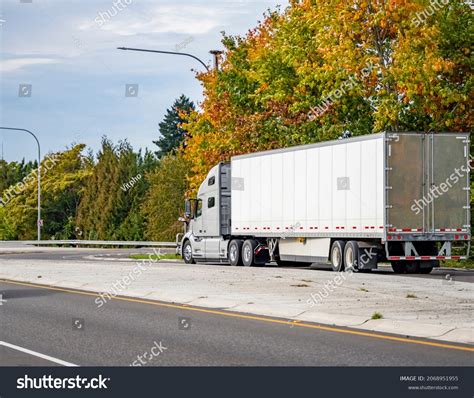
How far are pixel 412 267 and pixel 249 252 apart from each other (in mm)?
6756

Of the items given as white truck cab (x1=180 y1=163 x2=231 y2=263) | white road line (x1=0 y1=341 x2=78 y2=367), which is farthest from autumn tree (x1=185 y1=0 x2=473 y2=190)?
white road line (x1=0 y1=341 x2=78 y2=367)

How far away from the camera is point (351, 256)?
27953mm

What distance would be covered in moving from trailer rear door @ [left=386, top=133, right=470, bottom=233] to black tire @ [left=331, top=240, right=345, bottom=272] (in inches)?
91.5

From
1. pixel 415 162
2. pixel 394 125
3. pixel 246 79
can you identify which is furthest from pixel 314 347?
pixel 246 79

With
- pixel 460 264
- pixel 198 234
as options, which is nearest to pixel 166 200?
pixel 198 234

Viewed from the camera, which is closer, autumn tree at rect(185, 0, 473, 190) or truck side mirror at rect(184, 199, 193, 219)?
autumn tree at rect(185, 0, 473, 190)

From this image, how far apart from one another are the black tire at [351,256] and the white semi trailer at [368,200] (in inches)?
1.2

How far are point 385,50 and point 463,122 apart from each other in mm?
3766

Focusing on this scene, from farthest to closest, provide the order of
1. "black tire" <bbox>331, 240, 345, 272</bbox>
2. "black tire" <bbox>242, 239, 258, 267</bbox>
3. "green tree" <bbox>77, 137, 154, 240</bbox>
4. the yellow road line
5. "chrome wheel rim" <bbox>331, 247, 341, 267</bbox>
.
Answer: "green tree" <bbox>77, 137, 154, 240</bbox> < "black tire" <bbox>242, 239, 258, 267</bbox> < "chrome wheel rim" <bbox>331, 247, 341, 267</bbox> < "black tire" <bbox>331, 240, 345, 272</bbox> < the yellow road line

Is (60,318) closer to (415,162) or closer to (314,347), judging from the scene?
(314,347)

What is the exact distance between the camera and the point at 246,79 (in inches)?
1705

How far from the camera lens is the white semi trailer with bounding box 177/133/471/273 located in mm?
26828

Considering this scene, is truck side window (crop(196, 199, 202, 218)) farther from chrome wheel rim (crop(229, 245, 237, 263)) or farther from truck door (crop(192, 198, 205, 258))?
chrome wheel rim (crop(229, 245, 237, 263))

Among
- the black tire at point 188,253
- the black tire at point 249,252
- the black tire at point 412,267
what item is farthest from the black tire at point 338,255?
the black tire at point 188,253
